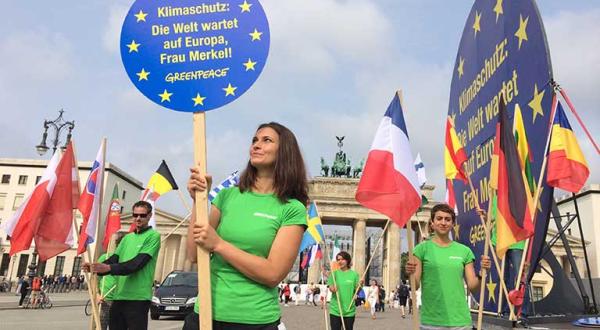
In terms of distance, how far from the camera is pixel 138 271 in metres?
4.76

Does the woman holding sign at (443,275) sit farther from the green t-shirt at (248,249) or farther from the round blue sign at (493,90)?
the green t-shirt at (248,249)

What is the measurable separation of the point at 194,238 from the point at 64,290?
50160 mm

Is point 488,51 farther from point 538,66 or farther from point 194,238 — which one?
point 194,238

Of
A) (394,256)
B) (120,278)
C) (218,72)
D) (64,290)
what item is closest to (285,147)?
(218,72)

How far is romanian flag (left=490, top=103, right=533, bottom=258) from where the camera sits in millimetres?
5094

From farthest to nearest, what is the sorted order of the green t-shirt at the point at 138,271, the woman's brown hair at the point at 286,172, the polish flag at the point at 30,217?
the polish flag at the point at 30,217 → the green t-shirt at the point at 138,271 → the woman's brown hair at the point at 286,172

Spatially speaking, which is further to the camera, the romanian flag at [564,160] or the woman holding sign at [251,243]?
the romanian flag at [564,160]

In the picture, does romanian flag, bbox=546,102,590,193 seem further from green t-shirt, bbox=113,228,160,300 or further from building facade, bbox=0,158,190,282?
building facade, bbox=0,158,190,282

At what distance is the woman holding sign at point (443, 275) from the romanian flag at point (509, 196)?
758mm

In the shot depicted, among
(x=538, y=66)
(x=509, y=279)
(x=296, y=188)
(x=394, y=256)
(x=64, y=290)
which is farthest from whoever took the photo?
(x=394, y=256)

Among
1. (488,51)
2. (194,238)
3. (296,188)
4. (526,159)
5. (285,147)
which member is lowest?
(194,238)

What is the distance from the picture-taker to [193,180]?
230 centimetres

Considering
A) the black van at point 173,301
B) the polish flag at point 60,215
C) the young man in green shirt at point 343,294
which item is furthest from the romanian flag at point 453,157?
the black van at point 173,301

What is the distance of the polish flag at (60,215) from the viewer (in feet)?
17.9
